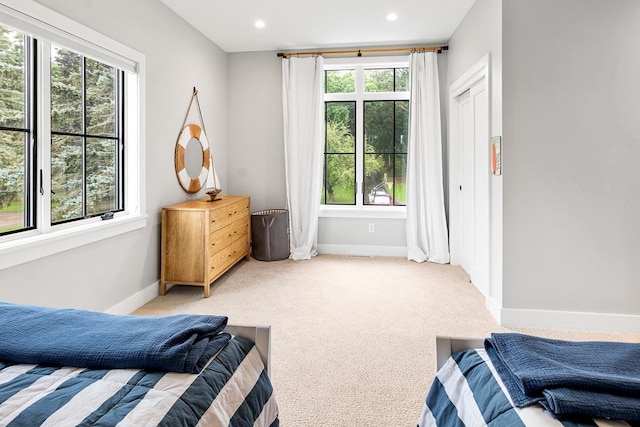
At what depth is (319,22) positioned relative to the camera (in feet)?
13.5

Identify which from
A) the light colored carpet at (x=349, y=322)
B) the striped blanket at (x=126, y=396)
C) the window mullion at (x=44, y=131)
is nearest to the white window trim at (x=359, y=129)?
the light colored carpet at (x=349, y=322)

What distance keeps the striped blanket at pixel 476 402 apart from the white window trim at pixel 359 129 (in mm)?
3866

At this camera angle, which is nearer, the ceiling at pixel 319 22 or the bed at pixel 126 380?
the bed at pixel 126 380

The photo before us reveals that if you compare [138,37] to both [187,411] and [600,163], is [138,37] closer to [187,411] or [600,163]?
[187,411]

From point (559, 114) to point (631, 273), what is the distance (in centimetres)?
126

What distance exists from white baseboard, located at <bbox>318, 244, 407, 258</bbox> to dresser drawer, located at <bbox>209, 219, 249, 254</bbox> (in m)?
1.15

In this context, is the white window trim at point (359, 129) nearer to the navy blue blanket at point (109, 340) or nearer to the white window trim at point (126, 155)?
the white window trim at point (126, 155)

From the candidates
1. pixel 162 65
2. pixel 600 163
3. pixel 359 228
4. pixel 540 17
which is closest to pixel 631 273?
pixel 600 163

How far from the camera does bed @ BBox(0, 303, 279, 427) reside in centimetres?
84

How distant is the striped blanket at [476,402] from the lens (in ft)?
2.76

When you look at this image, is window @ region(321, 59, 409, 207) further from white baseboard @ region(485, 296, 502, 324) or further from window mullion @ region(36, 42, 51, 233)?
window mullion @ region(36, 42, 51, 233)

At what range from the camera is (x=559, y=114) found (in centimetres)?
278

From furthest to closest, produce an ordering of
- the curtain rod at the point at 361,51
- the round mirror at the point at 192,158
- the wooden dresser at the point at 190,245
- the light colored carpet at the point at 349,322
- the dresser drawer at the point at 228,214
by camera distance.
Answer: the curtain rod at the point at 361,51
the round mirror at the point at 192,158
the dresser drawer at the point at 228,214
the wooden dresser at the point at 190,245
the light colored carpet at the point at 349,322

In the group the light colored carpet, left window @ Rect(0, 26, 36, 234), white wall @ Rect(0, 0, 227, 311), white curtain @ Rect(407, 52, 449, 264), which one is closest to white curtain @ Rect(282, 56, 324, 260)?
the light colored carpet
